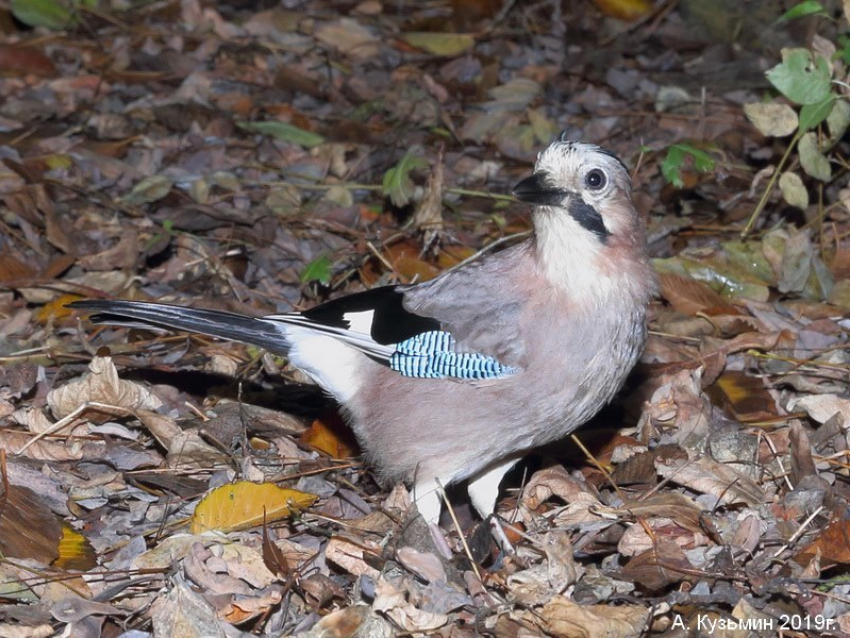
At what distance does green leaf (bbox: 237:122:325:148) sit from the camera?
6617mm


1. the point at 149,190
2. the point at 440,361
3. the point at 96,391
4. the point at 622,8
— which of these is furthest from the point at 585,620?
the point at 622,8

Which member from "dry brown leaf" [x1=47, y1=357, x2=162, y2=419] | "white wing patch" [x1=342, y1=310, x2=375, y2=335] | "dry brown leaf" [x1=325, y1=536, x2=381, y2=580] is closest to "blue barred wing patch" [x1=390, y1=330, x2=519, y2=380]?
"white wing patch" [x1=342, y1=310, x2=375, y2=335]

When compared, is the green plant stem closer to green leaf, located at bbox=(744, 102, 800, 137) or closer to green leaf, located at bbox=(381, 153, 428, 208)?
green leaf, located at bbox=(744, 102, 800, 137)

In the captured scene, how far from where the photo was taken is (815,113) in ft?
16.8

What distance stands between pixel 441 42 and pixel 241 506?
4.49 meters

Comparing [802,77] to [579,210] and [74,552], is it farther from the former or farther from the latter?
[74,552]

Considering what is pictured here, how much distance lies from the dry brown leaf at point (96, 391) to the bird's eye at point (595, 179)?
189 centimetres

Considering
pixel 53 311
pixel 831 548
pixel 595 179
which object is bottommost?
pixel 53 311

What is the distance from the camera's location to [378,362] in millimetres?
4266

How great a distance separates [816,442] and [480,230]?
2107mm

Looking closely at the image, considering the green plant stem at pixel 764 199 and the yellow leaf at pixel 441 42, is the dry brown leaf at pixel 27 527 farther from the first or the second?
the yellow leaf at pixel 441 42

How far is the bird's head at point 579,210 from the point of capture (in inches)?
153

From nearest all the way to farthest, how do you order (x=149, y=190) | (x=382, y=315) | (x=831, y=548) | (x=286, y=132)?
(x=831, y=548) → (x=382, y=315) → (x=149, y=190) → (x=286, y=132)

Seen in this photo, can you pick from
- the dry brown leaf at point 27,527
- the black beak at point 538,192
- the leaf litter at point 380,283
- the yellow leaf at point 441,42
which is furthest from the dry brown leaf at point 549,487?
the yellow leaf at point 441,42
